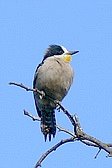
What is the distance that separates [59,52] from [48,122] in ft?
4.70

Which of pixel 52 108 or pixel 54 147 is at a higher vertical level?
pixel 52 108

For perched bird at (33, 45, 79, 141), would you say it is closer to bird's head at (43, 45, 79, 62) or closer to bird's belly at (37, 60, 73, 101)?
bird's belly at (37, 60, 73, 101)

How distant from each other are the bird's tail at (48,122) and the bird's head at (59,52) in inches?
37.3

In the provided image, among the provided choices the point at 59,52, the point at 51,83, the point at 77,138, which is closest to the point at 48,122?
the point at 51,83

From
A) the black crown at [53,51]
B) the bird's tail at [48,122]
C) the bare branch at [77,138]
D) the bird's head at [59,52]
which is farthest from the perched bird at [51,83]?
the bare branch at [77,138]

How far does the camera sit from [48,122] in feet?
24.8

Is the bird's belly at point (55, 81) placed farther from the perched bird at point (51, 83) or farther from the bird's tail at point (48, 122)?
the bird's tail at point (48, 122)

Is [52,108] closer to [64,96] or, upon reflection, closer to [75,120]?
[64,96]

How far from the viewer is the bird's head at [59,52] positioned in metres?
8.23

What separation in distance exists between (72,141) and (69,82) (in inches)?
157

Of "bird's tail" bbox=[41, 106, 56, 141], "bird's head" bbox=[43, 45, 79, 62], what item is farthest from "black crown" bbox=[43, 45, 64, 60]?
"bird's tail" bbox=[41, 106, 56, 141]

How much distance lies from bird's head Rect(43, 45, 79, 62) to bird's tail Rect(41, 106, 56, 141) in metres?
0.95

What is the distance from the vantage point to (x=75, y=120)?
414 centimetres

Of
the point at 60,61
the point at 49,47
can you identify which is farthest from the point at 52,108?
the point at 49,47
